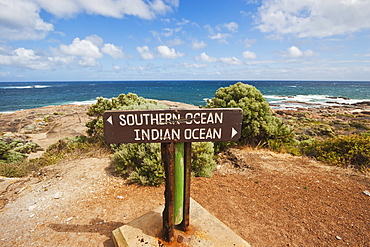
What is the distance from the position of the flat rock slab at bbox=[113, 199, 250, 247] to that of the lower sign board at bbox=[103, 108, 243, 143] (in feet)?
4.89

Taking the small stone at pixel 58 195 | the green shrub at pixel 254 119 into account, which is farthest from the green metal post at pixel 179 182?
the green shrub at pixel 254 119

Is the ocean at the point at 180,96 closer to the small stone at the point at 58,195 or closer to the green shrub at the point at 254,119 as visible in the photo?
the green shrub at the point at 254,119

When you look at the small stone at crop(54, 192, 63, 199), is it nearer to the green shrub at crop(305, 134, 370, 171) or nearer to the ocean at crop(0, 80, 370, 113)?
the green shrub at crop(305, 134, 370, 171)

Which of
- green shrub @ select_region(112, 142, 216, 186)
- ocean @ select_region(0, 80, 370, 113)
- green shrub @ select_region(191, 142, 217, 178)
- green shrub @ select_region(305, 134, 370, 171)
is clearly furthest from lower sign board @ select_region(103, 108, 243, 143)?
ocean @ select_region(0, 80, 370, 113)

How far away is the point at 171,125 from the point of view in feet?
7.70

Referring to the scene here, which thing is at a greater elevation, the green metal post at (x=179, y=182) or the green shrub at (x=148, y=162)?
the green metal post at (x=179, y=182)

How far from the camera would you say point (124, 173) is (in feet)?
17.5

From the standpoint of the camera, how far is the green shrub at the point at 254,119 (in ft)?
25.3

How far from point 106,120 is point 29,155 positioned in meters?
10.2

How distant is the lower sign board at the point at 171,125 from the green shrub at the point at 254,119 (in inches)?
215

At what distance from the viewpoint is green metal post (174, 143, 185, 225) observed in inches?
104

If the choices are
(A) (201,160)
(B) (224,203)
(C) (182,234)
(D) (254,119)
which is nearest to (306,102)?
(D) (254,119)

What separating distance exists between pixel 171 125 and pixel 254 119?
624 centimetres

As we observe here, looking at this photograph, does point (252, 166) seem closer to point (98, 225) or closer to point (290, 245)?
point (290, 245)
